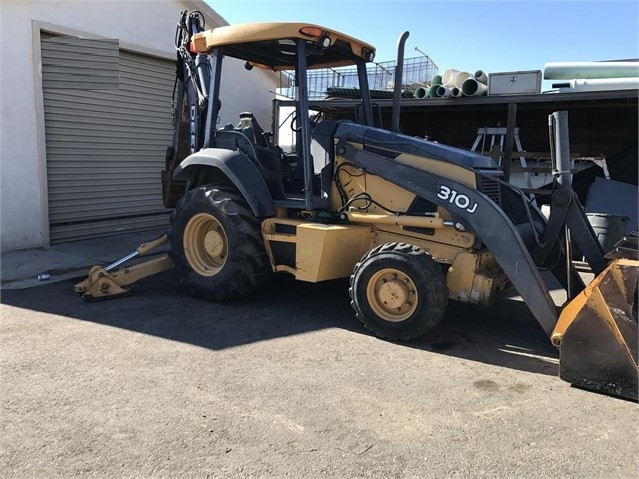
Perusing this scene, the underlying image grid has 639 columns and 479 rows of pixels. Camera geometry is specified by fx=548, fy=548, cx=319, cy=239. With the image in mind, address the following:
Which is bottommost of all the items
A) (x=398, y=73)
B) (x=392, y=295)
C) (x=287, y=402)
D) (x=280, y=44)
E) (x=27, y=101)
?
(x=287, y=402)

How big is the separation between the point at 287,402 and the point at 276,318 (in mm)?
1774

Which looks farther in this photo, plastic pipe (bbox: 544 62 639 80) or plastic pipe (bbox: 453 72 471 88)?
plastic pipe (bbox: 453 72 471 88)

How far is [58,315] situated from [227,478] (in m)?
3.31

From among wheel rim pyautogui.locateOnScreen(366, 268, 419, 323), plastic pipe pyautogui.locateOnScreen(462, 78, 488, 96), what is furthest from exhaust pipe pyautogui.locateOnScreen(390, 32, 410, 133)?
plastic pipe pyautogui.locateOnScreen(462, 78, 488, 96)

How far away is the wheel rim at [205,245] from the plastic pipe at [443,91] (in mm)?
6594

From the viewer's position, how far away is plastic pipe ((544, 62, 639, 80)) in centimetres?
984

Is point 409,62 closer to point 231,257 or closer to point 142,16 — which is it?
point 142,16

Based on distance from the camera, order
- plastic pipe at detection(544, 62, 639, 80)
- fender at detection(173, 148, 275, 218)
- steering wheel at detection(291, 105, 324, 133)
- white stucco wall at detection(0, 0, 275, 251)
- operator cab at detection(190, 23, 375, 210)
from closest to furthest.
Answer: operator cab at detection(190, 23, 375, 210) < fender at detection(173, 148, 275, 218) < steering wheel at detection(291, 105, 324, 133) < white stucco wall at detection(0, 0, 275, 251) < plastic pipe at detection(544, 62, 639, 80)

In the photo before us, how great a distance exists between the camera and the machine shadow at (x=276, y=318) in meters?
4.53

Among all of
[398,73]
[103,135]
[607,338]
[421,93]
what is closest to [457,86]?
[421,93]

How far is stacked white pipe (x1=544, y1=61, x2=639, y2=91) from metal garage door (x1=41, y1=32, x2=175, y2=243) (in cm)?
719

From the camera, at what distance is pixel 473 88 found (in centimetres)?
1028

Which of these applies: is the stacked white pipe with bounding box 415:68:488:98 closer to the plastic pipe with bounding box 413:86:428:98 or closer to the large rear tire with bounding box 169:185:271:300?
the plastic pipe with bounding box 413:86:428:98

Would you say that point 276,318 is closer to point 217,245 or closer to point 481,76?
point 217,245
